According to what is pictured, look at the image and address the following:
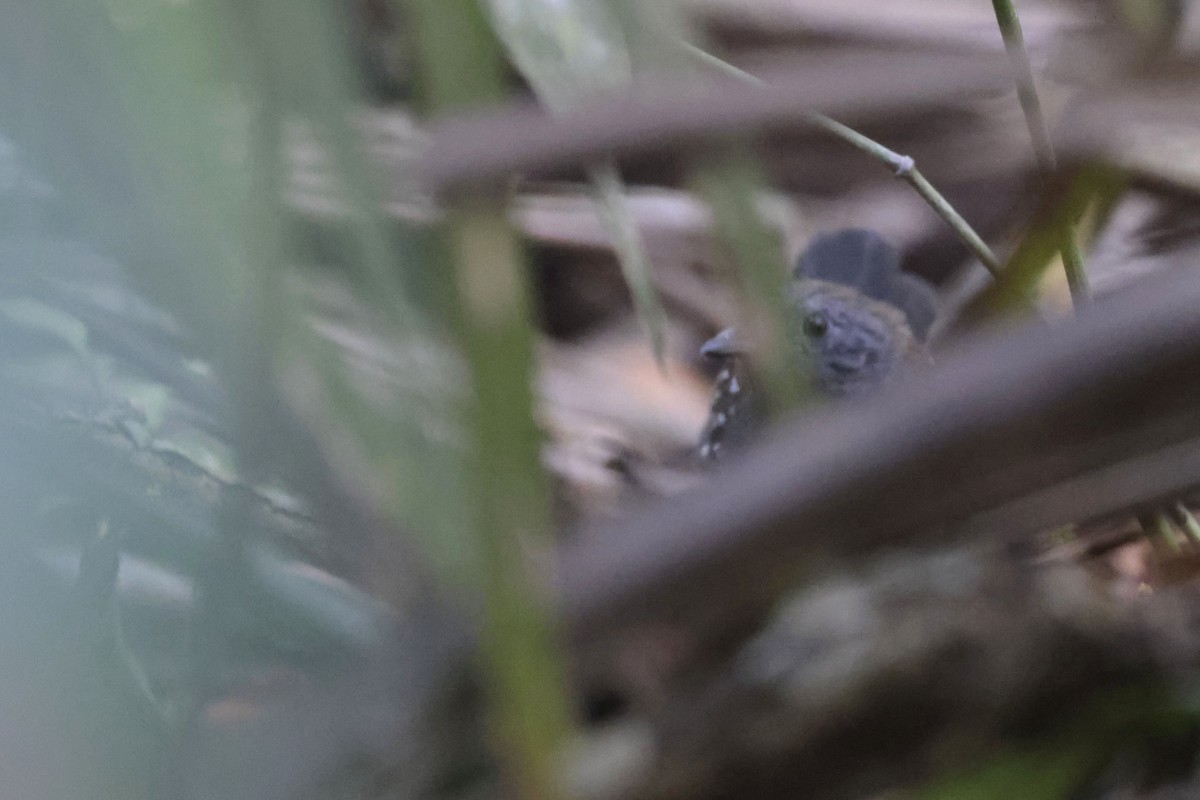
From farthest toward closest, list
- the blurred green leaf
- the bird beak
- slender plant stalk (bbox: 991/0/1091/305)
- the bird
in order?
the bird beak
the bird
the blurred green leaf
slender plant stalk (bbox: 991/0/1091/305)

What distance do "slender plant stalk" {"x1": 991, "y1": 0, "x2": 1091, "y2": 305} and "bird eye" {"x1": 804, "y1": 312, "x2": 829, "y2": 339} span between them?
1.41 ft

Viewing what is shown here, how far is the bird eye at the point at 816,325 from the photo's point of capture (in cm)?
108

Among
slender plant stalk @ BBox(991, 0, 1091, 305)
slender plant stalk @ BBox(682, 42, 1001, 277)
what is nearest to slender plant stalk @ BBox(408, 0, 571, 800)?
slender plant stalk @ BBox(991, 0, 1091, 305)

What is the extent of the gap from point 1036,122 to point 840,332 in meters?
0.62

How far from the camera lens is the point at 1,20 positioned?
29 centimetres

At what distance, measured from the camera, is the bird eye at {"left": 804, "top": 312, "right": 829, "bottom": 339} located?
1080 millimetres

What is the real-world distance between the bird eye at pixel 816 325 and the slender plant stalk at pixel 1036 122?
43 centimetres

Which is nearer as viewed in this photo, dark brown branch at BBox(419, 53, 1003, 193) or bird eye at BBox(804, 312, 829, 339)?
dark brown branch at BBox(419, 53, 1003, 193)

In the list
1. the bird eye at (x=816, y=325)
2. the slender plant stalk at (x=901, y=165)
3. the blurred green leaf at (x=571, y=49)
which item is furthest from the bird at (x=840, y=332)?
the blurred green leaf at (x=571, y=49)

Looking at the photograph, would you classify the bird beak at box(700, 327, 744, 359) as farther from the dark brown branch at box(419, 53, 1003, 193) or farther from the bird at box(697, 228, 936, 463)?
the dark brown branch at box(419, 53, 1003, 193)

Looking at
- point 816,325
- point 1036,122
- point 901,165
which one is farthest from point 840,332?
point 1036,122

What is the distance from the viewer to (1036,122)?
0.48 metres

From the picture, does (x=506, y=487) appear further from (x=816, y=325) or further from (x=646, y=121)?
(x=816, y=325)

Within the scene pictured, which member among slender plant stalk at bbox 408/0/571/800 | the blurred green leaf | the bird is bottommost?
slender plant stalk at bbox 408/0/571/800
